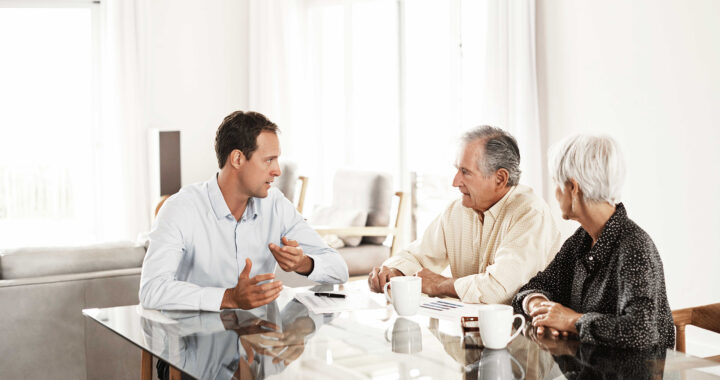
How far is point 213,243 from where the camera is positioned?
7.80ft

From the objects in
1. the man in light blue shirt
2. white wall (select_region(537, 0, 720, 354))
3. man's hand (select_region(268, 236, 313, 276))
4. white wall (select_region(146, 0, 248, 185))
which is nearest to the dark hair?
the man in light blue shirt

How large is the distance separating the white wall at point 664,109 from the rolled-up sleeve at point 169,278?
2.77 meters

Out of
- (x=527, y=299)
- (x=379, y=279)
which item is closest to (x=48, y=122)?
(x=379, y=279)

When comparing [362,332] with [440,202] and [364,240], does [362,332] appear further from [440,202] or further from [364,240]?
[440,202]

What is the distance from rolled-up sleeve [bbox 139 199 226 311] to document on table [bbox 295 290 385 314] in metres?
0.25

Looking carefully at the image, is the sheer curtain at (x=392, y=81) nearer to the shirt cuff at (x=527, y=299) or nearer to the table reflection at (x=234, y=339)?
the shirt cuff at (x=527, y=299)

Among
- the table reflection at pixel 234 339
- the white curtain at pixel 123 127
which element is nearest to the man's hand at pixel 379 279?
the table reflection at pixel 234 339

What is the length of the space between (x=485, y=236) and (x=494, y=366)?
1.09 meters

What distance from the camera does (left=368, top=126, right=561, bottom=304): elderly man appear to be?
88.1 inches

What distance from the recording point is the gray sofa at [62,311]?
2674mm

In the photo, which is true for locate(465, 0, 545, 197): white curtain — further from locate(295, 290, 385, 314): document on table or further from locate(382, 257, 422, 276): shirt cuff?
locate(295, 290, 385, 314): document on table

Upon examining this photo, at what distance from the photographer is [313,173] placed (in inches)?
278

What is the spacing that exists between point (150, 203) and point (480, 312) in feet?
18.7

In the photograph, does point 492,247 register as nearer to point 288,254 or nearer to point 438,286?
point 438,286
